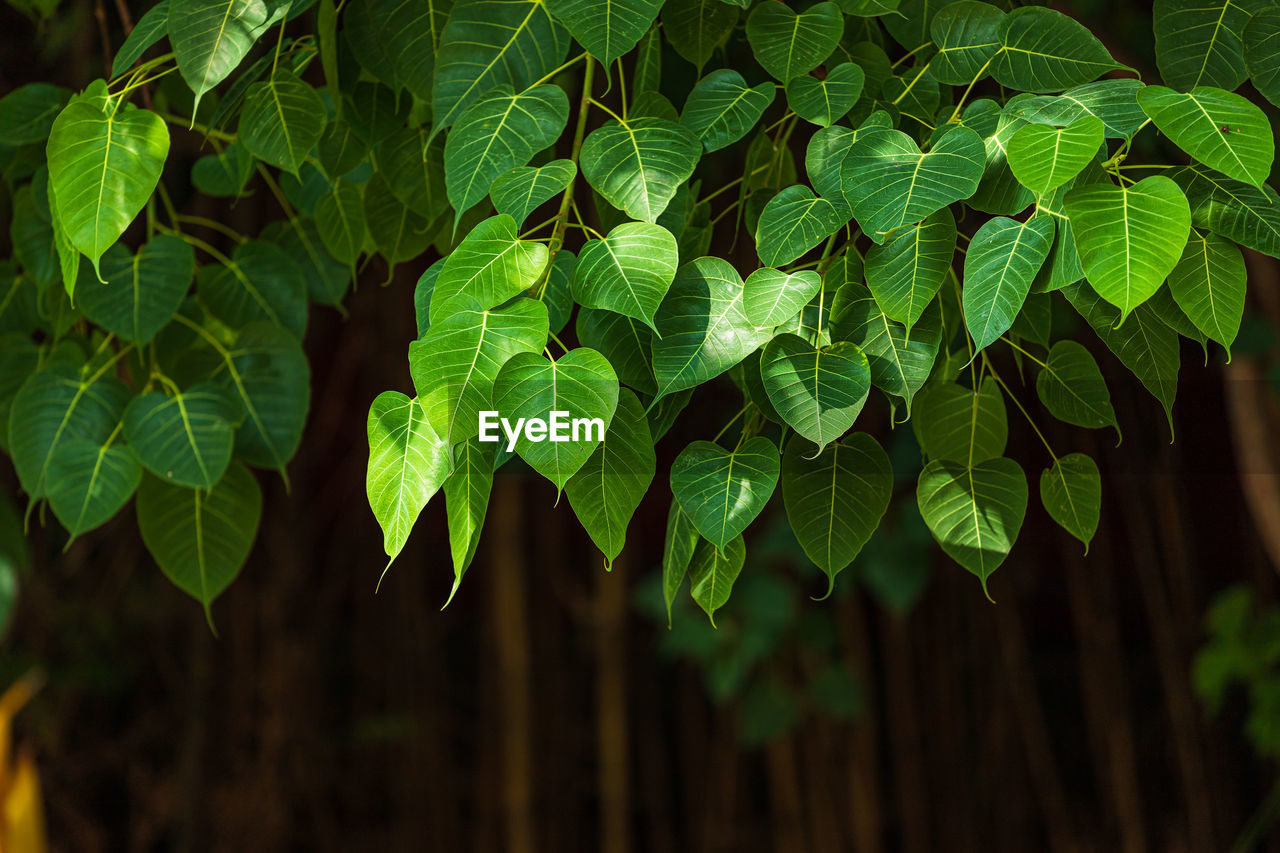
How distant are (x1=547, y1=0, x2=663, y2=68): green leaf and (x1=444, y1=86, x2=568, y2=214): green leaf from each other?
0.04 m

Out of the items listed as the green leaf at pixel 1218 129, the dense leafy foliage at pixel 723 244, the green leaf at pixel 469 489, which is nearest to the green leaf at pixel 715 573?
the dense leafy foliage at pixel 723 244

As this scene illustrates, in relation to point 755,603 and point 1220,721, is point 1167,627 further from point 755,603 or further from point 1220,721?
point 755,603

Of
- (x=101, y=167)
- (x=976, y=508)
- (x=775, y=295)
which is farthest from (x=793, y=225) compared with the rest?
(x=101, y=167)

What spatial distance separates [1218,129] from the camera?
1.10 feet

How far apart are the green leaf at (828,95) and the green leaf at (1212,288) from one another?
128mm

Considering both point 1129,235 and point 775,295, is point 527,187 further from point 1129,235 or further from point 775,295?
point 1129,235

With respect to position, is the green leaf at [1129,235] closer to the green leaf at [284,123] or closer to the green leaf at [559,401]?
the green leaf at [559,401]

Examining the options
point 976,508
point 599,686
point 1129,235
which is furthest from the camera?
point 599,686

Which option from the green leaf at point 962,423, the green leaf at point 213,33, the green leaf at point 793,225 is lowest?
the green leaf at point 962,423

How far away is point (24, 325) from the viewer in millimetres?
623

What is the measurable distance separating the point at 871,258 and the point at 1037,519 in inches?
8.6

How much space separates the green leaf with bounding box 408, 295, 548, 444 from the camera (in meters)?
0.34

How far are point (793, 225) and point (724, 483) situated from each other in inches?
3.7

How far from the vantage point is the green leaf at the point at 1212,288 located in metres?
0.35
